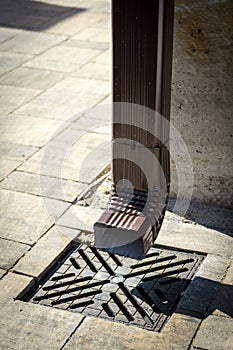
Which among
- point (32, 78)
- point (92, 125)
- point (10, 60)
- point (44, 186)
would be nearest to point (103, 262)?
point (44, 186)

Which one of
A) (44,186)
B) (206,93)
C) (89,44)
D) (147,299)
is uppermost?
(206,93)

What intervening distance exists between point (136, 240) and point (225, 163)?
124 cm

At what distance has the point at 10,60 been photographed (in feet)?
29.8

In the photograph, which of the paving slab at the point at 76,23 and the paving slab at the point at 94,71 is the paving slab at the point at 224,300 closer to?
the paving slab at the point at 94,71

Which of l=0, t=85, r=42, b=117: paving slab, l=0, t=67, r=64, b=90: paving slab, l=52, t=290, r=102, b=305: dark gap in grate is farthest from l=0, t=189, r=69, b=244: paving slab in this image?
l=0, t=67, r=64, b=90: paving slab

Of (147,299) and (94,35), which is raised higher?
(94,35)

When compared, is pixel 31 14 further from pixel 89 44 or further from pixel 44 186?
pixel 44 186

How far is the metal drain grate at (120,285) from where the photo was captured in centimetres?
466

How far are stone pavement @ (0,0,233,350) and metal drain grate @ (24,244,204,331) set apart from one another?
0.28ft

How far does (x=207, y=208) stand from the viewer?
5.79 m

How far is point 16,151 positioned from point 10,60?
267 centimetres

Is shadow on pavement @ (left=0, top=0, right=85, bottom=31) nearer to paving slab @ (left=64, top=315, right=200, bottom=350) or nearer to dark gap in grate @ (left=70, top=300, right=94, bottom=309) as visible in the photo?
dark gap in grate @ (left=70, top=300, right=94, bottom=309)

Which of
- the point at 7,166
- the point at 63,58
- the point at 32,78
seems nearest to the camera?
the point at 7,166

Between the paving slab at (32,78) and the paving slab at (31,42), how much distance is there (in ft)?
2.35
